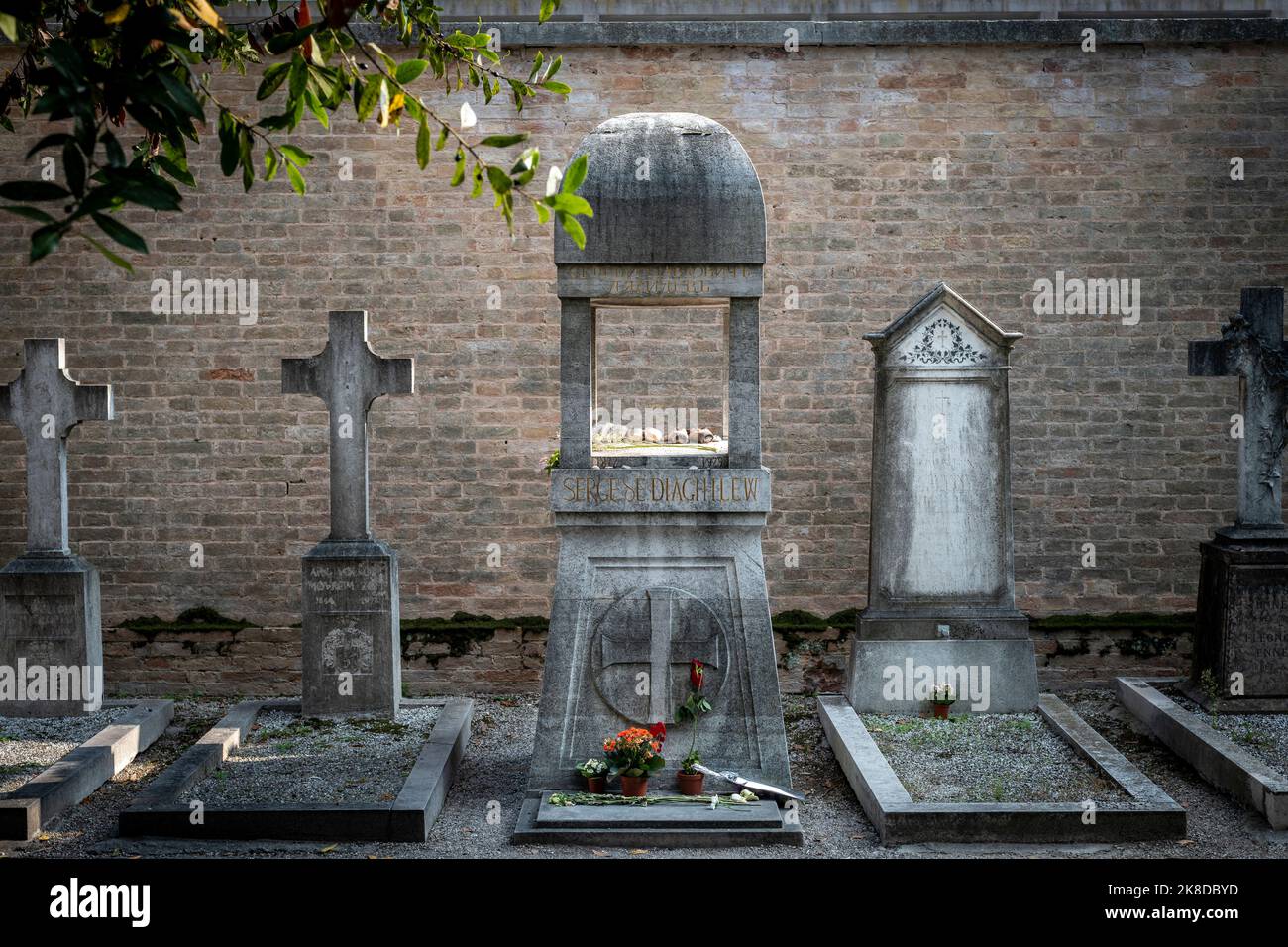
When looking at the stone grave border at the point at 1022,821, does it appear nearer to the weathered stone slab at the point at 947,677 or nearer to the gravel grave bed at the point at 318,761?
the weathered stone slab at the point at 947,677

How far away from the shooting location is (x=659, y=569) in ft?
22.5

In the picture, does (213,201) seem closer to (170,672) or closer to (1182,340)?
(170,672)

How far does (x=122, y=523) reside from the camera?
10.2m

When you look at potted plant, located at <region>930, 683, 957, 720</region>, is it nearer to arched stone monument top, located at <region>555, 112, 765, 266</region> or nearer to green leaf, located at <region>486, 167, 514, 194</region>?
arched stone monument top, located at <region>555, 112, 765, 266</region>

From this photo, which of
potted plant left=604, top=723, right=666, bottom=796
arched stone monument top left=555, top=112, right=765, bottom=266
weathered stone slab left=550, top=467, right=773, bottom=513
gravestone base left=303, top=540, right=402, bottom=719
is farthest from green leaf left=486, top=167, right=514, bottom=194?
gravestone base left=303, top=540, right=402, bottom=719

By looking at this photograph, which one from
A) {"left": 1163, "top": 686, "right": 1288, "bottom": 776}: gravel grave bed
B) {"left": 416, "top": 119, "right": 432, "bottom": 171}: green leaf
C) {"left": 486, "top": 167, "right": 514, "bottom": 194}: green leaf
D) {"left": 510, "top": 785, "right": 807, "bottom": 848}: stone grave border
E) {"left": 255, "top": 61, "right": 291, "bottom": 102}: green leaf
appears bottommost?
{"left": 510, "top": 785, "right": 807, "bottom": 848}: stone grave border

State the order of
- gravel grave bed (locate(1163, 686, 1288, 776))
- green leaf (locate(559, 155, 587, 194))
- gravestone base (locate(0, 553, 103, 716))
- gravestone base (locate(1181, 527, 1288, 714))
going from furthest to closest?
gravestone base (locate(0, 553, 103, 716)), gravestone base (locate(1181, 527, 1288, 714)), gravel grave bed (locate(1163, 686, 1288, 776)), green leaf (locate(559, 155, 587, 194))

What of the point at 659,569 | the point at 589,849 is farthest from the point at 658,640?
the point at 589,849

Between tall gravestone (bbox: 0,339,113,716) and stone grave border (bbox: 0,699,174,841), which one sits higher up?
tall gravestone (bbox: 0,339,113,716)

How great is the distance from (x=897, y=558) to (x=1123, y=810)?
2.59 m

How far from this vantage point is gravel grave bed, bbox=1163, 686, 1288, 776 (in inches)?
283

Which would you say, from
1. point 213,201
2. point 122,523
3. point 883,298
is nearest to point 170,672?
point 122,523

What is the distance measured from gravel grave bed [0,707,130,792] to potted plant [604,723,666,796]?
10.4ft

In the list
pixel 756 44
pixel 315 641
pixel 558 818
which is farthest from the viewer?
pixel 756 44
